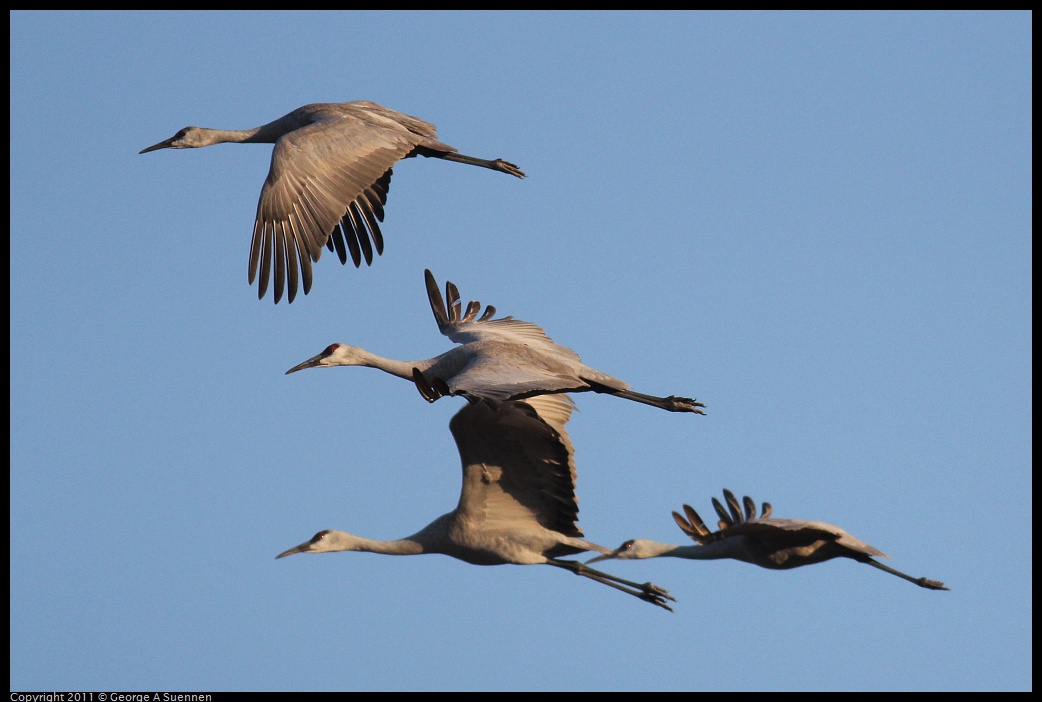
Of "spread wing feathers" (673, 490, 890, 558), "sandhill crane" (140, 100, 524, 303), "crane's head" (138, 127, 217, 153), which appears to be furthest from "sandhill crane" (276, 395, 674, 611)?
"crane's head" (138, 127, 217, 153)

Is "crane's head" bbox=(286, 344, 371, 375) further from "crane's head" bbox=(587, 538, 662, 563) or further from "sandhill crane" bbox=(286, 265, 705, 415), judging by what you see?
"crane's head" bbox=(587, 538, 662, 563)

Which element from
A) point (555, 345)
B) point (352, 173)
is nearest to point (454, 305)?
point (555, 345)

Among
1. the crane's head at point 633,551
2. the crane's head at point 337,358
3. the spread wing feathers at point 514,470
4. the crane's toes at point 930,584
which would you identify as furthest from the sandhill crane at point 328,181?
Answer: the crane's toes at point 930,584

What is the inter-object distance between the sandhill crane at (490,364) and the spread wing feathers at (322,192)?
0.85m

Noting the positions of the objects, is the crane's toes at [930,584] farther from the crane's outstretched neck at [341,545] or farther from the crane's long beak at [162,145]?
the crane's long beak at [162,145]

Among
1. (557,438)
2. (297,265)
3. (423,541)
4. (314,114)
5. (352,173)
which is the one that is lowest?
(423,541)

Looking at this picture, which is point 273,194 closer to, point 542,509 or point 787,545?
point 542,509

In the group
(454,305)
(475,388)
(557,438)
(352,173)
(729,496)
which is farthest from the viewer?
(454,305)

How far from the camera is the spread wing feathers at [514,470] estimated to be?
30.2 ft

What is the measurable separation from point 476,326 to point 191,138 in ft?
8.96

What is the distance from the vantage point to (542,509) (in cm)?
985

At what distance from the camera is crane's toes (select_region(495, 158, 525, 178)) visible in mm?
11969

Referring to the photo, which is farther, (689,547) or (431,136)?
(431,136)

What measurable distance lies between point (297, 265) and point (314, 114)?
1964mm
